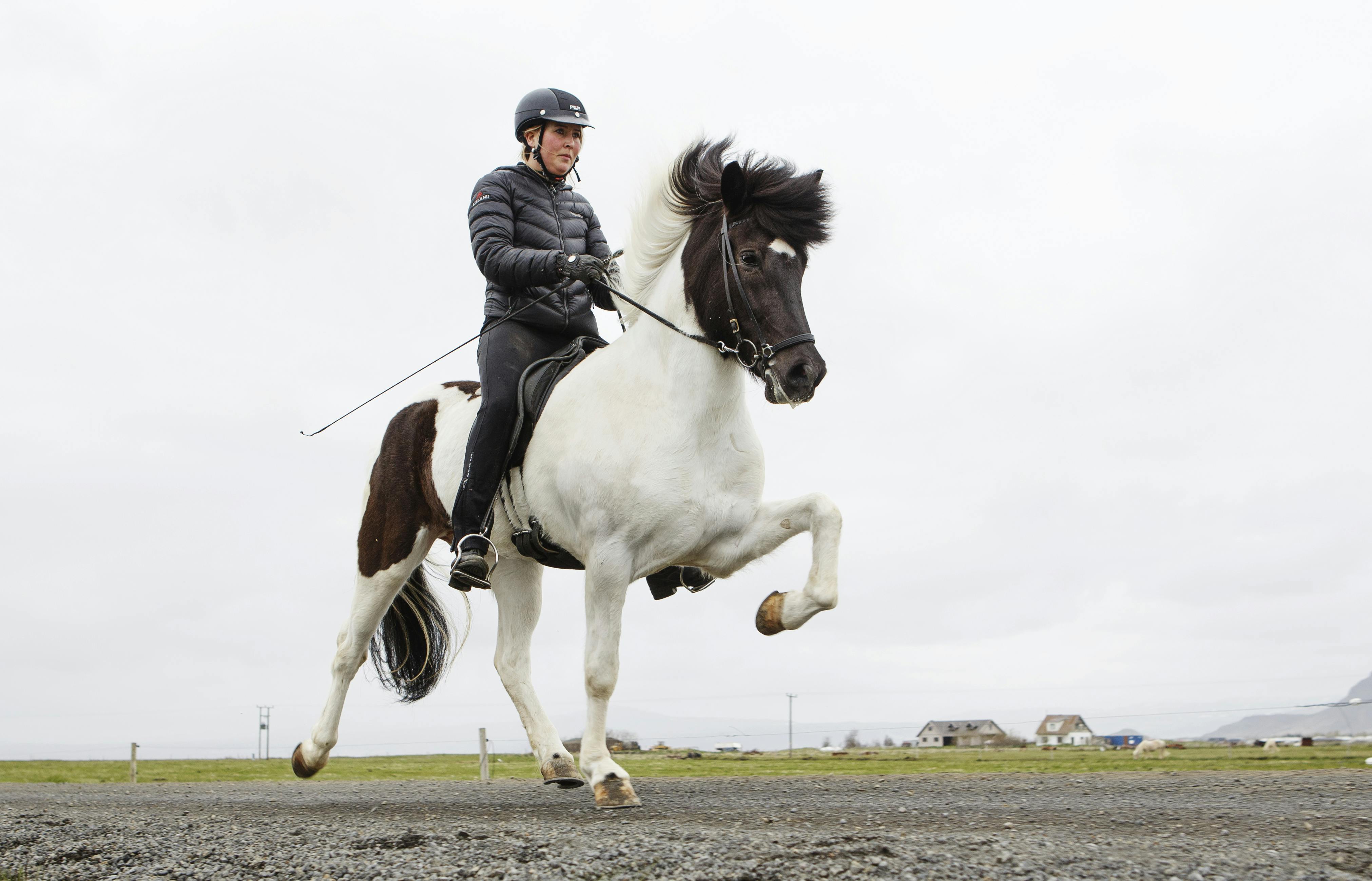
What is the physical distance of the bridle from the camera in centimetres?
637

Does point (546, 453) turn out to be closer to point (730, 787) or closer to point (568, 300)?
point (568, 300)

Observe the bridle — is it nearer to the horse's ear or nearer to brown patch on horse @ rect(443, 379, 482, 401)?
the horse's ear

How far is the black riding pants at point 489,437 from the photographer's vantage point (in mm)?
7648

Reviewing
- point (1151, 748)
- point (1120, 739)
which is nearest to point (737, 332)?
point (1151, 748)

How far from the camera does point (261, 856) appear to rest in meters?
5.17

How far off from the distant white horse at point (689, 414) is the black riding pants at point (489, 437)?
0.25m

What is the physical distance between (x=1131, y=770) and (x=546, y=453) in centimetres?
769

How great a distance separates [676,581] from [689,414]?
1683 mm

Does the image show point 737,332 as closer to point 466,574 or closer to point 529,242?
point 529,242

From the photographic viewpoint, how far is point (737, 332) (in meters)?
6.69

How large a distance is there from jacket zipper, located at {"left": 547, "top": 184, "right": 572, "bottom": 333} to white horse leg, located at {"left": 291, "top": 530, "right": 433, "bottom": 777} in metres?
2.30

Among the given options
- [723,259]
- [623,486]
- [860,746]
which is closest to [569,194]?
[723,259]

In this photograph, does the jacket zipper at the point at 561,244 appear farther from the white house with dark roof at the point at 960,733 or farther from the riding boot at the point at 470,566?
the white house with dark roof at the point at 960,733

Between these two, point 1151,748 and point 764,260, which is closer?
point 764,260
